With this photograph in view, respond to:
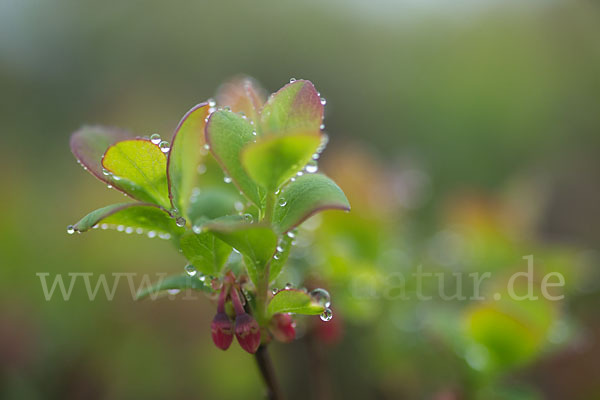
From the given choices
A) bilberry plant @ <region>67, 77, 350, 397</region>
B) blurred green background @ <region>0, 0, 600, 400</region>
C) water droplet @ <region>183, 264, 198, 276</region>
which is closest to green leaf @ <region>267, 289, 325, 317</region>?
bilberry plant @ <region>67, 77, 350, 397</region>

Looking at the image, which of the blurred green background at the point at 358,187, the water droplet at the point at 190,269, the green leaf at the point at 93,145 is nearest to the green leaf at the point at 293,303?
the water droplet at the point at 190,269

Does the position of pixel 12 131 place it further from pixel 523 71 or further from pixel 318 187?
pixel 523 71

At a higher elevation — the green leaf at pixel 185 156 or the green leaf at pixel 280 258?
the green leaf at pixel 185 156

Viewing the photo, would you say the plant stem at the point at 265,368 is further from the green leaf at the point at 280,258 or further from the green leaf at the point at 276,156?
the green leaf at the point at 276,156

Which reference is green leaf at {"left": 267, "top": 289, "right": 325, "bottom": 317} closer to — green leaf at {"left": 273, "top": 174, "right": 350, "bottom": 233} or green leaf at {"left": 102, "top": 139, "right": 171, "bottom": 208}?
green leaf at {"left": 273, "top": 174, "right": 350, "bottom": 233}

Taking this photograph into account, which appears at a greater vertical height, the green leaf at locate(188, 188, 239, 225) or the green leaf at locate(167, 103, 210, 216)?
the green leaf at locate(167, 103, 210, 216)
